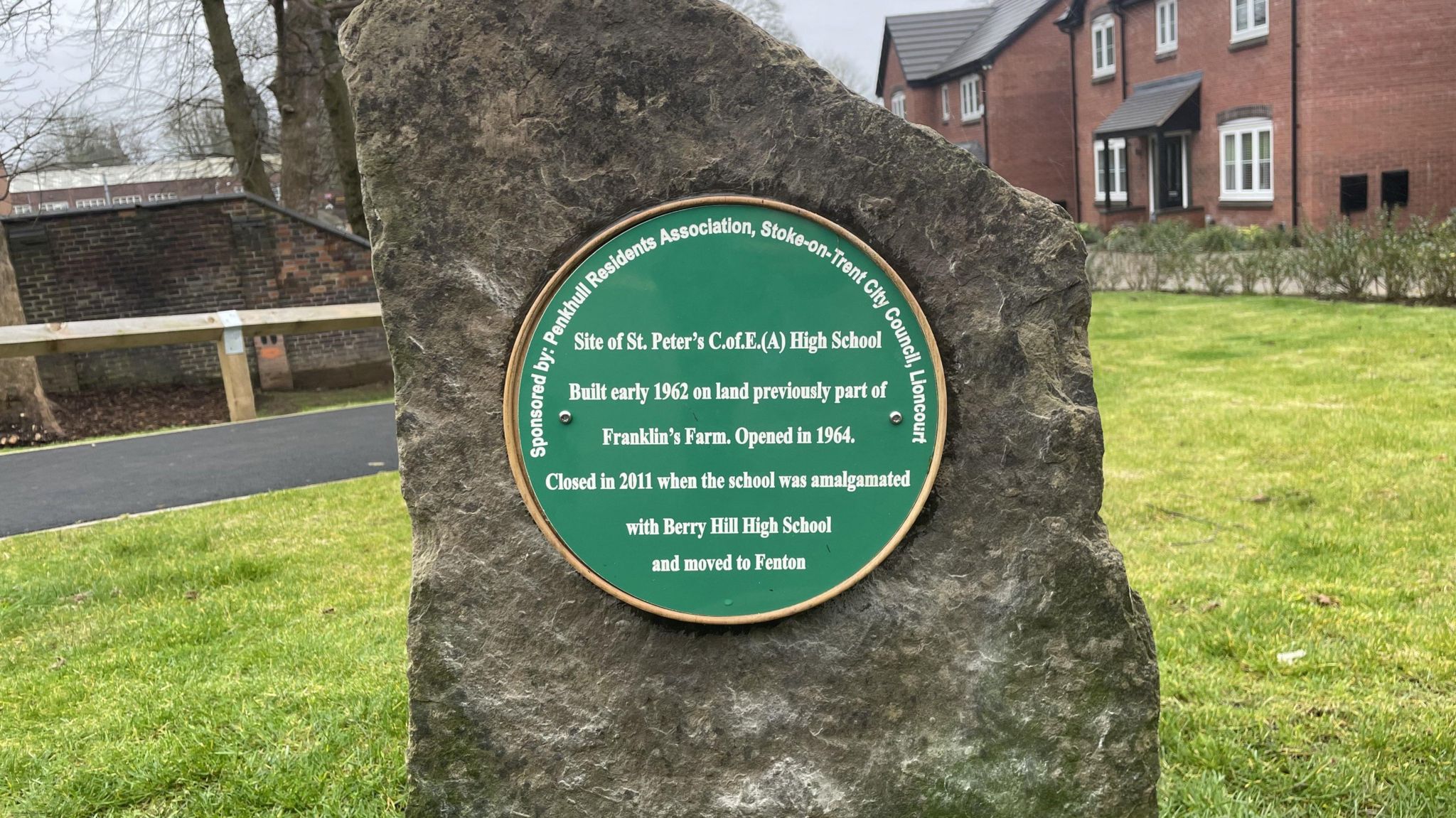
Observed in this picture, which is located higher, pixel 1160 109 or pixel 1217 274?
pixel 1160 109

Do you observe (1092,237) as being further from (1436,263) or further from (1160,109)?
(1436,263)

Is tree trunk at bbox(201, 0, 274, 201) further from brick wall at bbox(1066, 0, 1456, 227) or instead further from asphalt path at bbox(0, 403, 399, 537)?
brick wall at bbox(1066, 0, 1456, 227)

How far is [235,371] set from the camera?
1182 centimetres

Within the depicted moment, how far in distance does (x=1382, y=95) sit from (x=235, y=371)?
21.1 meters

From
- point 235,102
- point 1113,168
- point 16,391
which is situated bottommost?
point 16,391

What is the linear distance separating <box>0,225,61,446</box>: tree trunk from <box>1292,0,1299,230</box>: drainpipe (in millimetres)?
21694

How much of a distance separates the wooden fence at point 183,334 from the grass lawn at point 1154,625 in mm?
4731

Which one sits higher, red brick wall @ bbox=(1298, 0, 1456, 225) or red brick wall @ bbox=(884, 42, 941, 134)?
red brick wall @ bbox=(884, 42, 941, 134)

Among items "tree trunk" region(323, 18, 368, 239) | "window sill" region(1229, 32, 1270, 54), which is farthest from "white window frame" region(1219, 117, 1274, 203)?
"tree trunk" region(323, 18, 368, 239)

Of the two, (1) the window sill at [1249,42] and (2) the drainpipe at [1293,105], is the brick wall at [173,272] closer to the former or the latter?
(2) the drainpipe at [1293,105]

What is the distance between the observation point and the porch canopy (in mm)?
27141

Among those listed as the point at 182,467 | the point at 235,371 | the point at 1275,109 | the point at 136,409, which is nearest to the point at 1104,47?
the point at 1275,109

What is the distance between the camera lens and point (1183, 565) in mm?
5262

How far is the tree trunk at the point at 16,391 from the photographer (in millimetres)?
12055
